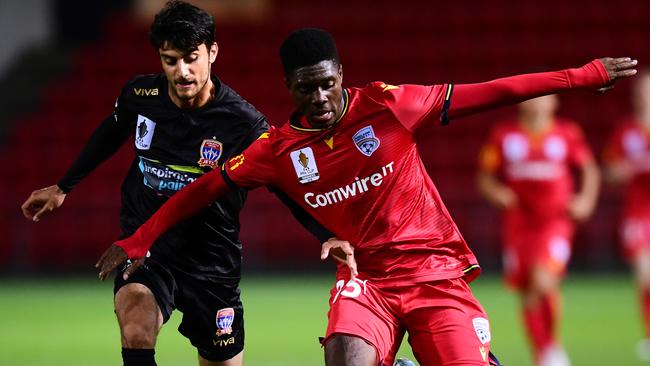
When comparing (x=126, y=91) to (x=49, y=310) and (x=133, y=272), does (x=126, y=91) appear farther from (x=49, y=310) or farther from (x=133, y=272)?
(x=49, y=310)

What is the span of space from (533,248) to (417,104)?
4221mm

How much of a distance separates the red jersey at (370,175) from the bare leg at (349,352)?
389 mm

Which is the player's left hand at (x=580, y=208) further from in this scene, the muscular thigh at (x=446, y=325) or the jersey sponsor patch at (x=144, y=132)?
the jersey sponsor patch at (x=144, y=132)

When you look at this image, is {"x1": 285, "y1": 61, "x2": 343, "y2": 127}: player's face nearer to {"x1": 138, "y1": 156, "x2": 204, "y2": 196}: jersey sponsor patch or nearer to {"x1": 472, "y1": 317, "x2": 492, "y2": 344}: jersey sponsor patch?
{"x1": 138, "y1": 156, "x2": 204, "y2": 196}: jersey sponsor patch

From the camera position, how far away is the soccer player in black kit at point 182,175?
5.39 metres

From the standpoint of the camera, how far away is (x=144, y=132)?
223 inches

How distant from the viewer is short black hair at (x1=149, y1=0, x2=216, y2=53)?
535 cm

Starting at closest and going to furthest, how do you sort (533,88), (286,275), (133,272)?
(533,88) → (133,272) → (286,275)

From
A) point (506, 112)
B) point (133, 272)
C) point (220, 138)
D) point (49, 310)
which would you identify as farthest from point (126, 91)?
point (506, 112)

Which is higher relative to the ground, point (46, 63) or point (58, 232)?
point (46, 63)

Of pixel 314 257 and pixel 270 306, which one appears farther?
pixel 314 257

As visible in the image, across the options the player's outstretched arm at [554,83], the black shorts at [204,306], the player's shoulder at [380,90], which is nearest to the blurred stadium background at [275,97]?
the black shorts at [204,306]

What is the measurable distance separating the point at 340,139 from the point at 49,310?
8.48 metres

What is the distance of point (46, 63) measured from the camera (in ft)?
67.6
